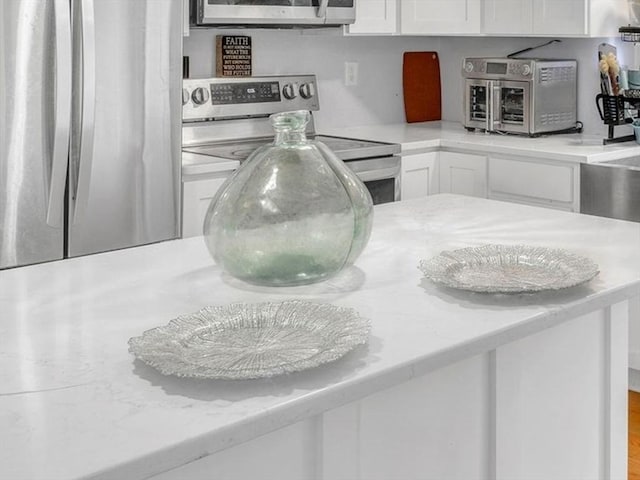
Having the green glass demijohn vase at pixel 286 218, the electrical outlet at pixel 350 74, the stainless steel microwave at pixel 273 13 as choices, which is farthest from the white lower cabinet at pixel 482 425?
the electrical outlet at pixel 350 74

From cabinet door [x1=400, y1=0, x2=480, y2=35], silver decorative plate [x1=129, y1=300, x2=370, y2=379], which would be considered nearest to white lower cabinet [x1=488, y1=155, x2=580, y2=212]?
cabinet door [x1=400, y1=0, x2=480, y2=35]

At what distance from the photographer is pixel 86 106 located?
296 centimetres

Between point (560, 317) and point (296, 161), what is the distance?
1.73 ft

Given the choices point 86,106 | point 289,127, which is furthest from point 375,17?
point 289,127

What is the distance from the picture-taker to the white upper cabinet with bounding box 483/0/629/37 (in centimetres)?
383

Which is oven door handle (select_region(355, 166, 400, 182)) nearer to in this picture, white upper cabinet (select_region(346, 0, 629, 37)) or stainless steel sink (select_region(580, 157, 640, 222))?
white upper cabinet (select_region(346, 0, 629, 37))

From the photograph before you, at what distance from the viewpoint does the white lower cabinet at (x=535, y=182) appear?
3.63 meters

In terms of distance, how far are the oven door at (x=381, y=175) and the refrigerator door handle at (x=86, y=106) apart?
1.12 m

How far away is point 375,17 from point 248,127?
2.47 feet

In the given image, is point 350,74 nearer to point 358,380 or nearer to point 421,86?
point 421,86

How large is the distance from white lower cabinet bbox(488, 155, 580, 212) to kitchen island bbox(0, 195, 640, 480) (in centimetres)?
153

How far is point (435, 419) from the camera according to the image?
1.48 meters

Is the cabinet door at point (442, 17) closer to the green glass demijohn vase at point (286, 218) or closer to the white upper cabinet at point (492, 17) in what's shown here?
the white upper cabinet at point (492, 17)

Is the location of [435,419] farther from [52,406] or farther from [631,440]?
[631,440]
